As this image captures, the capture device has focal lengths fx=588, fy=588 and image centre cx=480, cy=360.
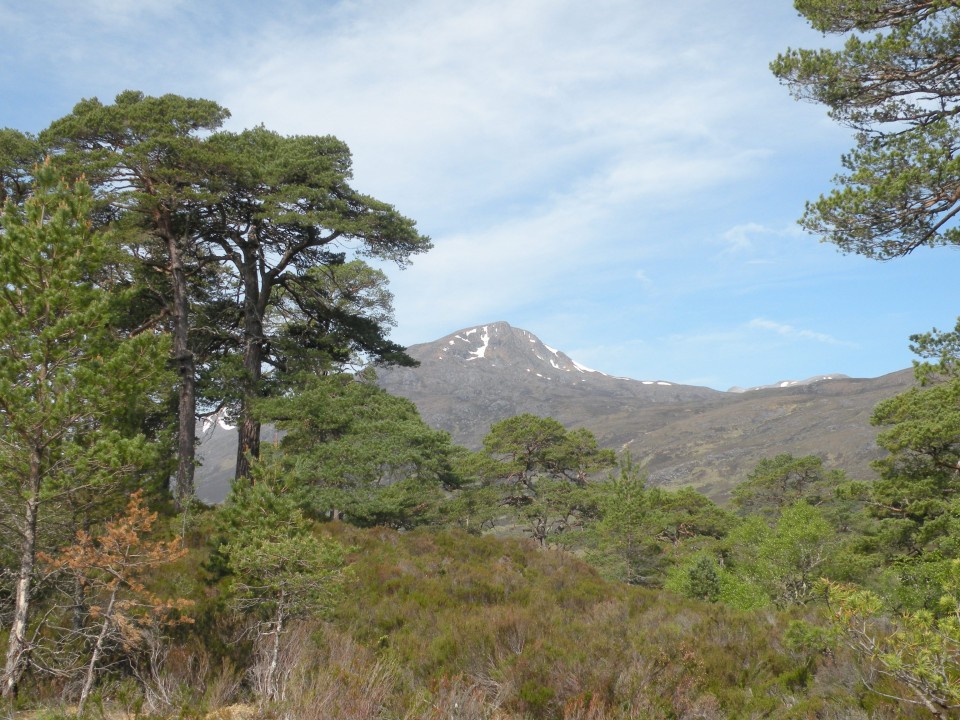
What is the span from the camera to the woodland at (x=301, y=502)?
6.63 m

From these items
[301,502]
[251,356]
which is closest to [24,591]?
[301,502]

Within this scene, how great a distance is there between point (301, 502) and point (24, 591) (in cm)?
540

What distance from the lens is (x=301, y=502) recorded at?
39.2 feet

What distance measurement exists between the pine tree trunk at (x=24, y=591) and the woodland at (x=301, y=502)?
0.03 meters

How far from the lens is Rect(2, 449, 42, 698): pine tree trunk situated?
6504mm

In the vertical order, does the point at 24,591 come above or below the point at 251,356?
below

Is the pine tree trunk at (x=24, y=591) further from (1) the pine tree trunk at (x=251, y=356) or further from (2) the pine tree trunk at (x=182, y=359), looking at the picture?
(1) the pine tree trunk at (x=251, y=356)

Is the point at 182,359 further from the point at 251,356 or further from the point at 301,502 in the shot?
the point at 301,502

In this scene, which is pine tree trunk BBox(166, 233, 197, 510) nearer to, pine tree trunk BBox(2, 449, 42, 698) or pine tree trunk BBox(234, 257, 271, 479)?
pine tree trunk BBox(234, 257, 271, 479)

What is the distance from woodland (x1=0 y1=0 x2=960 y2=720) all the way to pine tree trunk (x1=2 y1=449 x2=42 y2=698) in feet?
0.10

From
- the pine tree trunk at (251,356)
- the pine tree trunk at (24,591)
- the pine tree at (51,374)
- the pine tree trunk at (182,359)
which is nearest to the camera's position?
the pine tree trunk at (24,591)

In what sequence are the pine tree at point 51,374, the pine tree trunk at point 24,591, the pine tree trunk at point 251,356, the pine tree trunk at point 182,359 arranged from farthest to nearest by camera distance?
the pine tree trunk at point 251,356
the pine tree trunk at point 182,359
the pine tree at point 51,374
the pine tree trunk at point 24,591

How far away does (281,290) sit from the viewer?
22562mm

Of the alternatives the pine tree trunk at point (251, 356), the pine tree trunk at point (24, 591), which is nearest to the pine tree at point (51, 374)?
Result: the pine tree trunk at point (24, 591)
